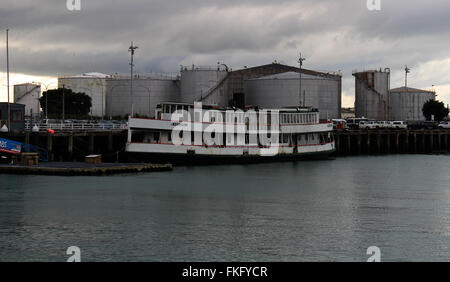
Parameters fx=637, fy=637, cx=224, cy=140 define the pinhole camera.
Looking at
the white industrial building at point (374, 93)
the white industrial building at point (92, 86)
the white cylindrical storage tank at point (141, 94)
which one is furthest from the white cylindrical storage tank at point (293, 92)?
the white industrial building at point (92, 86)

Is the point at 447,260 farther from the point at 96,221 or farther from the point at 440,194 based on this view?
the point at 440,194

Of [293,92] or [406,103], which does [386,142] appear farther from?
[406,103]

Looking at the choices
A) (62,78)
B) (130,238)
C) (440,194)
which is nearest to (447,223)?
(440,194)

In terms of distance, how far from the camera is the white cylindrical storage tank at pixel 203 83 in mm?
110188

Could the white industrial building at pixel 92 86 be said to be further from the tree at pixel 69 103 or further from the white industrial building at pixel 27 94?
the white industrial building at pixel 27 94

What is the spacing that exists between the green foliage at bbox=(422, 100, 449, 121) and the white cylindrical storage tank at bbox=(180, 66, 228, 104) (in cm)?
5229

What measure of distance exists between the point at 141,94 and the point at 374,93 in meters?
46.3

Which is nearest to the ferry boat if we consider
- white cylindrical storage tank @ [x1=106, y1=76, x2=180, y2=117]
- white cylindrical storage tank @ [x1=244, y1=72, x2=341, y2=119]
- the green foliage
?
white cylindrical storage tank @ [x1=244, y1=72, x2=341, y2=119]

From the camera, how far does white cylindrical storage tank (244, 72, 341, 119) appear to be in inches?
4272

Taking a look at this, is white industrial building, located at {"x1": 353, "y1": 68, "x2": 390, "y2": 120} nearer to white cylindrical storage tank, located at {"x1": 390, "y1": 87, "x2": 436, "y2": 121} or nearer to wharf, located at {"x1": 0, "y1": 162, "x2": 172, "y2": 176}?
white cylindrical storage tank, located at {"x1": 390, "y1": 87, "x2": 436, "y2": 121}

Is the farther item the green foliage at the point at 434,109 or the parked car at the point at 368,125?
the green foliage at the point at 434,109

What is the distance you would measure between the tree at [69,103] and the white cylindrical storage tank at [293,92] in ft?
100

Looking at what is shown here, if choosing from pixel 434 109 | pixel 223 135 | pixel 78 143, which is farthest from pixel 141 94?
→ pixel 434 109

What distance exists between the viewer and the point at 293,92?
10850 cm
